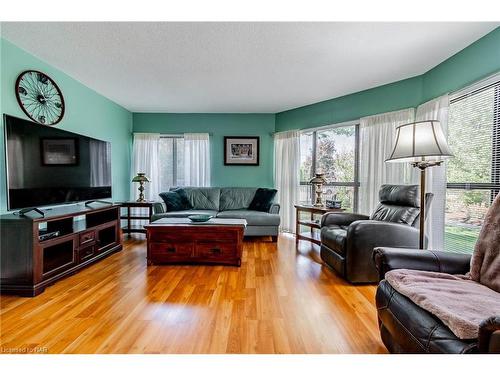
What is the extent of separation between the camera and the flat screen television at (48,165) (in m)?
2.12

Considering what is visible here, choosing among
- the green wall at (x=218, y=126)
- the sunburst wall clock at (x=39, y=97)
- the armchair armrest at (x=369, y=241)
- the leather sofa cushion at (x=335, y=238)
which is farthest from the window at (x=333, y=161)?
the sunburst wall clock at (x=39, y=97)

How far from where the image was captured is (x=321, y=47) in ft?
7.83

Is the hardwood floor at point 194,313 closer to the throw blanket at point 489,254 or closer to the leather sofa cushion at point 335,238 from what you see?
the leather sofa cushion at point 335,238

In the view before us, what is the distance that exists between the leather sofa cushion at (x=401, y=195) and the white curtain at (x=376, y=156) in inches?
21.5

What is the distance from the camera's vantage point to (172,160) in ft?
16.2

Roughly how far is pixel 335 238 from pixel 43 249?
279 cm

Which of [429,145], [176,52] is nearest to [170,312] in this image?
[429,145]

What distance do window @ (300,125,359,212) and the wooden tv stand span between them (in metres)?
3.36

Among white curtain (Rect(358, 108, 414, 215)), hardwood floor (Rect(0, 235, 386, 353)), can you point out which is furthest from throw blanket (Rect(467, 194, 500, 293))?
white curtain (Rect(358, 108, 414, 215))

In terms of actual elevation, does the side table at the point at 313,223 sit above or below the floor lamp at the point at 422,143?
below

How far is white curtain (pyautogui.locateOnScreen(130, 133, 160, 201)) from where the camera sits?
4.82m

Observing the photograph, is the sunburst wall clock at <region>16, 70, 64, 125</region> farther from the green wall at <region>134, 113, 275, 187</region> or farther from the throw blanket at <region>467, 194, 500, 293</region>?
the throw blanket at <region>467, 194, 500, 293</region>

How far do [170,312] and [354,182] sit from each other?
3.28 m
